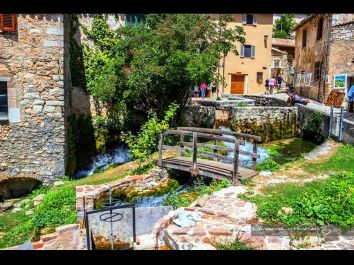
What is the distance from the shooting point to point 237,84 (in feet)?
99.5

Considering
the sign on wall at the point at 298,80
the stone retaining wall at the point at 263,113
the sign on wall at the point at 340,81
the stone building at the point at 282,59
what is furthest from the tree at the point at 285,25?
the stone retaining wall at the point at 263,113

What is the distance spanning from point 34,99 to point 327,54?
16740mm

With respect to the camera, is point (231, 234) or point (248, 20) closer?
point (231, 234)

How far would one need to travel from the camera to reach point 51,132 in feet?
38.5

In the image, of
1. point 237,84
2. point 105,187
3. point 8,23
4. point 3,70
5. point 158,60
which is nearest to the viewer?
point 105,187

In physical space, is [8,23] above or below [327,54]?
below

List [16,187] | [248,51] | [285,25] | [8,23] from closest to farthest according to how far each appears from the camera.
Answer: [8,23] < [16,187] < [248,51] < [285,25]

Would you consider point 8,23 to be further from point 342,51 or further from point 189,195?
point 342,51

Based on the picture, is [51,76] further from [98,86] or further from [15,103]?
[98,86]

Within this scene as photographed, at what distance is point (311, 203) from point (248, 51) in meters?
24.9

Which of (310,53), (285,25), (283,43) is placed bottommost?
(310,53)

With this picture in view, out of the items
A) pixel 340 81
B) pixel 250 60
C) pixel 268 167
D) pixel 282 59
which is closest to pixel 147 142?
pixel 268 167

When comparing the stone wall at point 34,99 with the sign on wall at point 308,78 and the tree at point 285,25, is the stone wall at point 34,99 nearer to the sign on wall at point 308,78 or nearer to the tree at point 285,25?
the sign on wall at point 308,78
